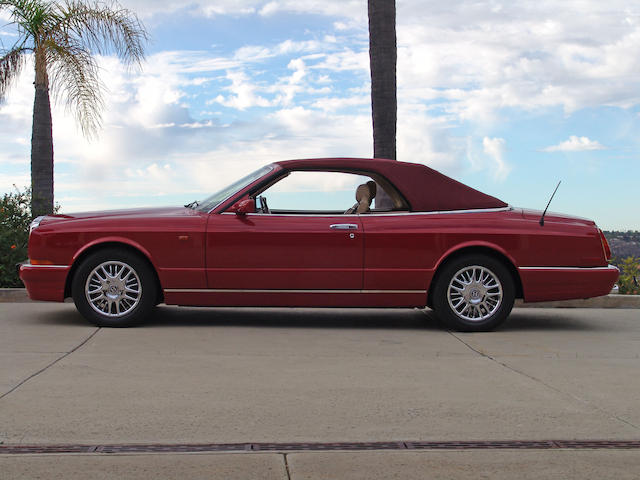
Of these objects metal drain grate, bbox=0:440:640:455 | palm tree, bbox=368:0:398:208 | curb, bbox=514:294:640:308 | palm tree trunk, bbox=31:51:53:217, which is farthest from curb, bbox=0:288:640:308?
metal drain grate, bbox=0:440:640:455

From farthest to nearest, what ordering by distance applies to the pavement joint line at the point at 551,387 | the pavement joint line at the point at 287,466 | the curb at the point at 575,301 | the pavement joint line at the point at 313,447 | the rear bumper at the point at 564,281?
the curb at the point at 575,301, the rear bumper at the point at 564,281, the pavement joint line at the point at 551,387, the pavement joint line at the point at 313,447, the pavement joint line at the point at 287,466

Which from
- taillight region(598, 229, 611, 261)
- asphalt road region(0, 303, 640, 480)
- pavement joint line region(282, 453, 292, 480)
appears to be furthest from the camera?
taillight region(598, 229, 611, 261)

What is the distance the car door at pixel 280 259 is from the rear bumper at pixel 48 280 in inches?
59.7

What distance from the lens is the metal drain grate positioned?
178 inches

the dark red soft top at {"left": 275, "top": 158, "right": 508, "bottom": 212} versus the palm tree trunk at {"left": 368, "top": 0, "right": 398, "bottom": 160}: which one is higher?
the palm tree trunk at {"left": 368, "top": 0, "right": 398, "bottom": 160}

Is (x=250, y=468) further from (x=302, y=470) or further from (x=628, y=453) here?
(x=628, y=453)

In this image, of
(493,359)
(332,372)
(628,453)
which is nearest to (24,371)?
(332,372)

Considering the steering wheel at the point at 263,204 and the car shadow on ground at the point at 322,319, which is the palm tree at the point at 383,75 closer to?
the car shadow on ground at the point at 322,319

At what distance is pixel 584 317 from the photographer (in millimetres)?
10641

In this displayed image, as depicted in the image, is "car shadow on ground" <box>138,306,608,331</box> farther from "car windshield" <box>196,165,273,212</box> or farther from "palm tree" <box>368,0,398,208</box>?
"palm tree" <box>368,0,398,208</box>

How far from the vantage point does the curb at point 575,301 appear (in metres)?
11.5

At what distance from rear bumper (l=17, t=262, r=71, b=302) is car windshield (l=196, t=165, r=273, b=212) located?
1.55m

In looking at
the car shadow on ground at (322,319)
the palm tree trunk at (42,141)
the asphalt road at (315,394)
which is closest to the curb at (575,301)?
the car shadow on ground at (322,319)

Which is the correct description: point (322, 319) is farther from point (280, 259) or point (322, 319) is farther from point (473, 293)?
point (473, 293)
